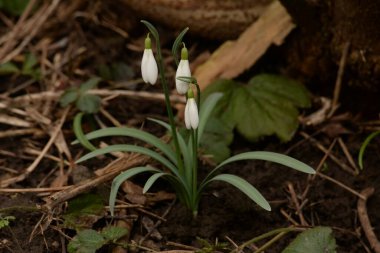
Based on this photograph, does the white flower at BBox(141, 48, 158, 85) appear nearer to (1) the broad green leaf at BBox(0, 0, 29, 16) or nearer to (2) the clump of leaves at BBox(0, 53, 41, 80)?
(2) the clump of leaves at BBox(0, 53, 41, 80)

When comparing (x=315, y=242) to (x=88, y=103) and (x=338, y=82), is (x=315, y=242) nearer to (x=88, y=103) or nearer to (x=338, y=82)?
(x=338, y=82)

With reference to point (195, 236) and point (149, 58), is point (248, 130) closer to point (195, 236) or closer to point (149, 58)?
point (195, 236)

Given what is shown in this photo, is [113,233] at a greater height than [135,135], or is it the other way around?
[135,135]

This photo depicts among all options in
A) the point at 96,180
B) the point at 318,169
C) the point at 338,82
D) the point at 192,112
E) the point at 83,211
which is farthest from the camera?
the point at 338,82

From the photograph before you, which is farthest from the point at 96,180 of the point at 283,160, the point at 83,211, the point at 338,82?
the point at 338,82

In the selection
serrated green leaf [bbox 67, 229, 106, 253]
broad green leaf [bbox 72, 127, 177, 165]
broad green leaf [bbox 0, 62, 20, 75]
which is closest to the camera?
serrated green leaf [bbox 67, 229, 106, 253]

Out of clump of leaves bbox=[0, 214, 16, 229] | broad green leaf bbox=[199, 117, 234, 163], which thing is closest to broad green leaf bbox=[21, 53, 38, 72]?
broad green leaf bbox=[199, 117, 234, 163]

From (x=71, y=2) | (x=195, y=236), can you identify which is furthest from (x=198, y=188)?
(x=71, y=2)

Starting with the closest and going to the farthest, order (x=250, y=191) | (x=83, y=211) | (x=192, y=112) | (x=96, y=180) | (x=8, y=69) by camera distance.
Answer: (x=192, y=112)
(x=250, y=191)
(x=83, y=211)
(x=96, y=180)
(x=8, y=69)
